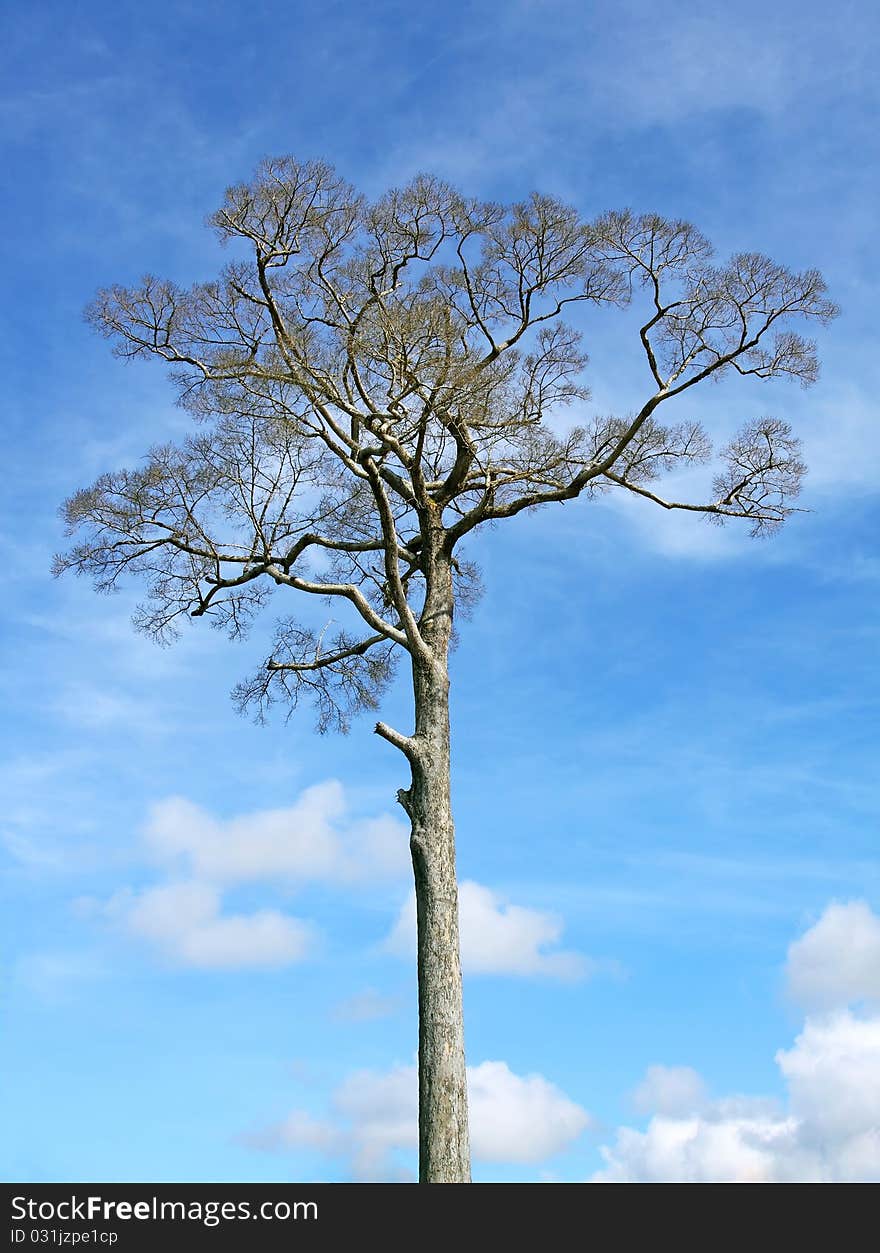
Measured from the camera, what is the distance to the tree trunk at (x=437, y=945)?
29.8ft

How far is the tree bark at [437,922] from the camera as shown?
909 cm

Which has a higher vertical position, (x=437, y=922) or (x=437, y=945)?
(x=437, y=922)

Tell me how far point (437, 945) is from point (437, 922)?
0.20 meters

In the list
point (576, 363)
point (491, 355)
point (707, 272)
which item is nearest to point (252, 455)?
point (491, 355)

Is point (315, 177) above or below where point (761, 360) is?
above

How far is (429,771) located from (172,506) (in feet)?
12.8

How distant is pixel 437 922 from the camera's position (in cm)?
977

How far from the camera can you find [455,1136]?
9.07m

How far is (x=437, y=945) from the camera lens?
968 cm

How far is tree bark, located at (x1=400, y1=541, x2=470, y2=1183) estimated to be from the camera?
29.8ft

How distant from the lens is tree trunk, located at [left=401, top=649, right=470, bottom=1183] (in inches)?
358

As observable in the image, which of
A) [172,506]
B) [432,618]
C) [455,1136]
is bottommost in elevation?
[455,1136]
